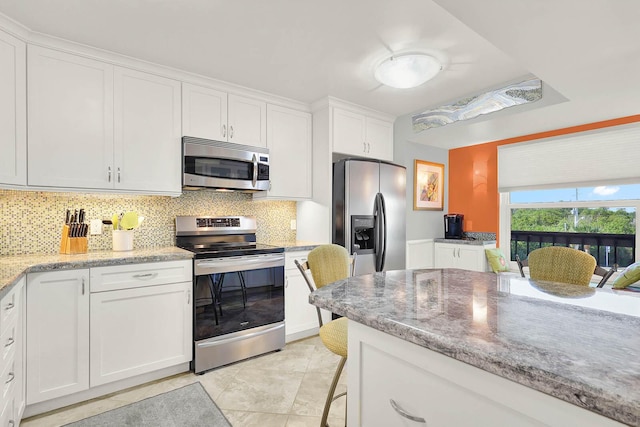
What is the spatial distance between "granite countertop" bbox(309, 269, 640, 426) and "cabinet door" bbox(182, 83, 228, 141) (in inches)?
82.8

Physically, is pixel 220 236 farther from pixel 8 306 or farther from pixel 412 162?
pixel 412 162

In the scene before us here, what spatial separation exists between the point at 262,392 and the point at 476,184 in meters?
3.64

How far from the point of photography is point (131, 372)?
2270 mm

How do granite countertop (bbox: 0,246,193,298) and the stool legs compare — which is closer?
the stool legs

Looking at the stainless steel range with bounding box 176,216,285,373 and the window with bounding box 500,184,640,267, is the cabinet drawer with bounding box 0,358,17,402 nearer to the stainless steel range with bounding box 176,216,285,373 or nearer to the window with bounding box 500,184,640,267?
the stainless steel range with bounding box 176,216,285,373

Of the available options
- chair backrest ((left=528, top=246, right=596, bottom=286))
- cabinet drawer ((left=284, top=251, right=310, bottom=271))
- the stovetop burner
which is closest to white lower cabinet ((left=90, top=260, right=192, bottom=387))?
the stovetop burner

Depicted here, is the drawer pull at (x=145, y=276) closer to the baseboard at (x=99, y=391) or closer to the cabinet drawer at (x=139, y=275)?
the cabinet drawer at (x=139, y=275)

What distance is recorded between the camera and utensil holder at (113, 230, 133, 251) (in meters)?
2.55

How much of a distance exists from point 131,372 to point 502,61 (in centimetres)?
356

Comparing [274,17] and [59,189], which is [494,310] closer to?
[274,17]

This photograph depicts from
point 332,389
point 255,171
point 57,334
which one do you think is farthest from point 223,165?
point 332,389

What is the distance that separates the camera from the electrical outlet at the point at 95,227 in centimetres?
259

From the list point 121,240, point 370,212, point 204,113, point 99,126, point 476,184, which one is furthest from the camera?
point 476,184

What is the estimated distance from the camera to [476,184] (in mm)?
4324
